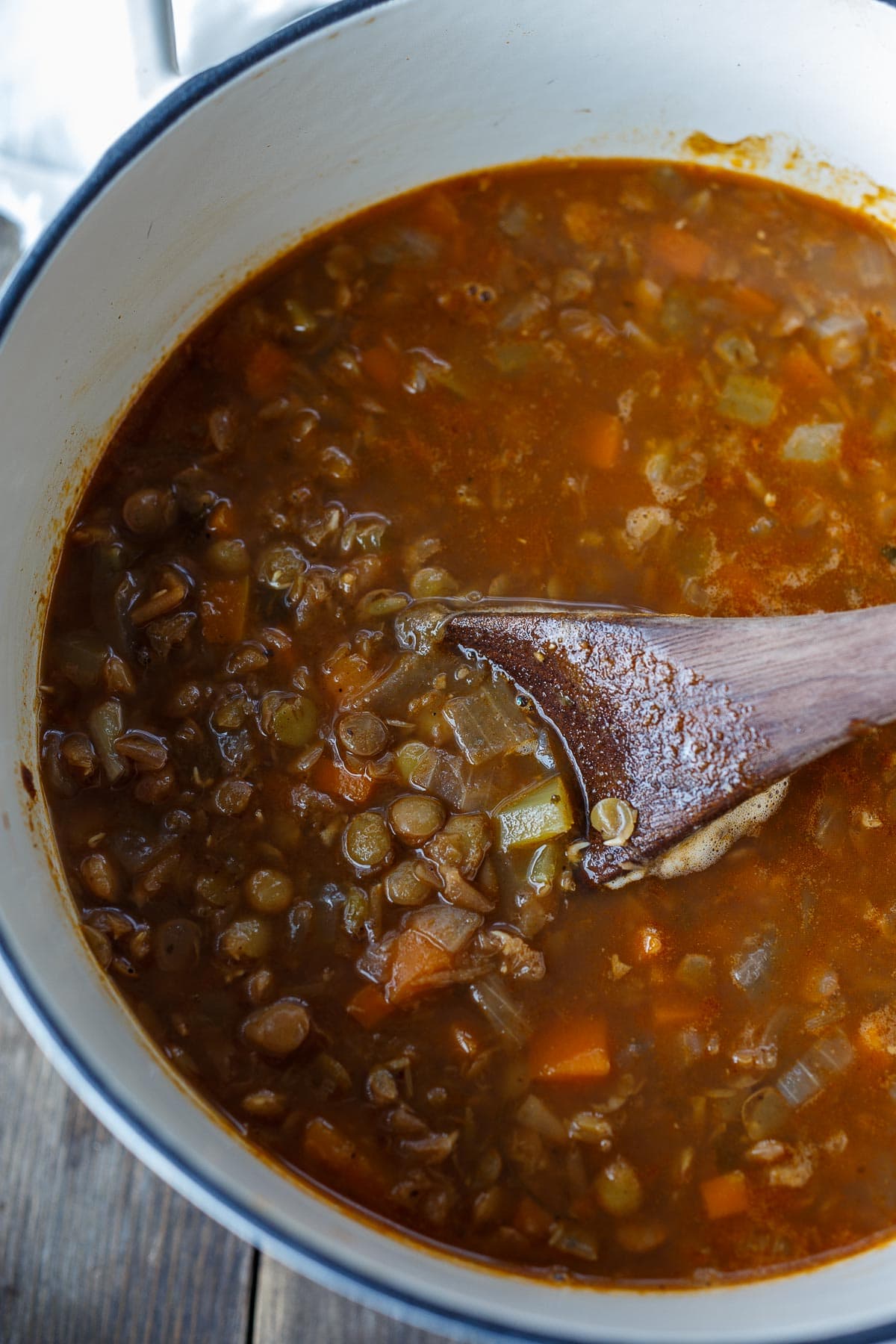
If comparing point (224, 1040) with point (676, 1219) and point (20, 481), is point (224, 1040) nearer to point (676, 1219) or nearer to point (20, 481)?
point (676, 1219)

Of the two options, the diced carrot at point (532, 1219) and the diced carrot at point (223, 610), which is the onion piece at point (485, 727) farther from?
the diced carrot at point (532, 1219)

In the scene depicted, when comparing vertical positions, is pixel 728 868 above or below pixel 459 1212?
above

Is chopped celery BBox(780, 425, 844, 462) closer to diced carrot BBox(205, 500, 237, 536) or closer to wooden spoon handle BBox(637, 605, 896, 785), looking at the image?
wooden spoon handle BBox(637, 605, 896, 785)

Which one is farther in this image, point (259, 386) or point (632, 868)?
point (259, 386)

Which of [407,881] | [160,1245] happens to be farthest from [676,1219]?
[160,1245]

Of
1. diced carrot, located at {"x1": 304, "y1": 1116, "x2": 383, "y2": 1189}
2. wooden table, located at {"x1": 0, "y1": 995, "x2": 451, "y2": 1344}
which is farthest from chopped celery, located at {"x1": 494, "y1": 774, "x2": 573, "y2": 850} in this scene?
wooden table, located at {"x1": 0, "y1": 995, "x2": 451, "y2": 1344}

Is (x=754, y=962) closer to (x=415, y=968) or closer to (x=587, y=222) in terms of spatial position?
(x=415, y=968)

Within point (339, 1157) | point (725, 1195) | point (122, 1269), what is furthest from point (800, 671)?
point (122, 1269)
